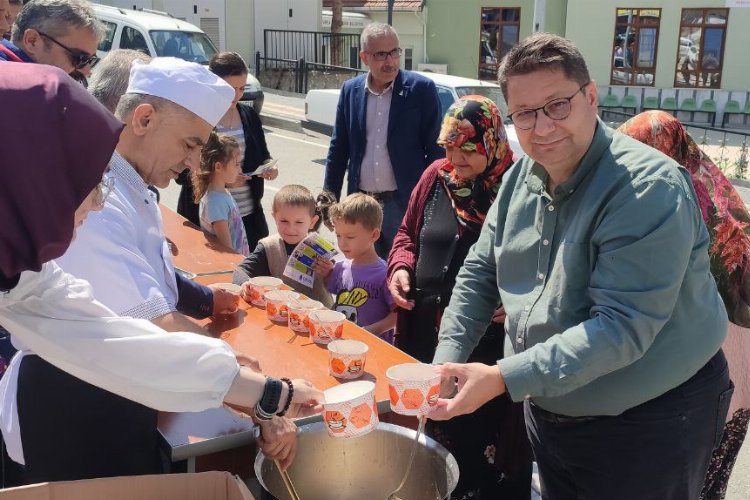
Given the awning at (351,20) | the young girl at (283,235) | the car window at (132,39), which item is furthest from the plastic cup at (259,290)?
the awning at (351,20)

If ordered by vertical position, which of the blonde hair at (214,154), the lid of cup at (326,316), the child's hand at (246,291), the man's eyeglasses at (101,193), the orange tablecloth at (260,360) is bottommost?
the orange tablecloth at (260,360)

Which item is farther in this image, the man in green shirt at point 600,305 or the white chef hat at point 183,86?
the white chef hat at point 183,86

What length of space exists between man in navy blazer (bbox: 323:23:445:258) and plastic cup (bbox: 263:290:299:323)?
1.54m

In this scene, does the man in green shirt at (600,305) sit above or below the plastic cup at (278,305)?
above

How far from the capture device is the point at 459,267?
277 cm

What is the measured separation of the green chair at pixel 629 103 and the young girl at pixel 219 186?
15932 millimetres

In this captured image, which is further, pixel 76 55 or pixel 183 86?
pixel 76 55

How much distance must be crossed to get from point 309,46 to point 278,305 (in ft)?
62.0

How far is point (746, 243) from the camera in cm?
238

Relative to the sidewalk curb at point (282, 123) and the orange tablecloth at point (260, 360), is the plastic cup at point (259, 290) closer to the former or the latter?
the orange tablecloth at point (260, 360)

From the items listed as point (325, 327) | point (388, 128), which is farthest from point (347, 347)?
point (388, 128)

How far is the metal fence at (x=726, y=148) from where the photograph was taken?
10055 millimetres

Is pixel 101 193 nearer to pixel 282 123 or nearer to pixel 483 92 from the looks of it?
pixel 483 92

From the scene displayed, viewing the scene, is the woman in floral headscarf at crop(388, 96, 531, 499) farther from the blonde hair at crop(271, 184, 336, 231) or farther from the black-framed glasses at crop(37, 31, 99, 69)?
the black-framed glasses at crop(37, 31, 99, 69)
